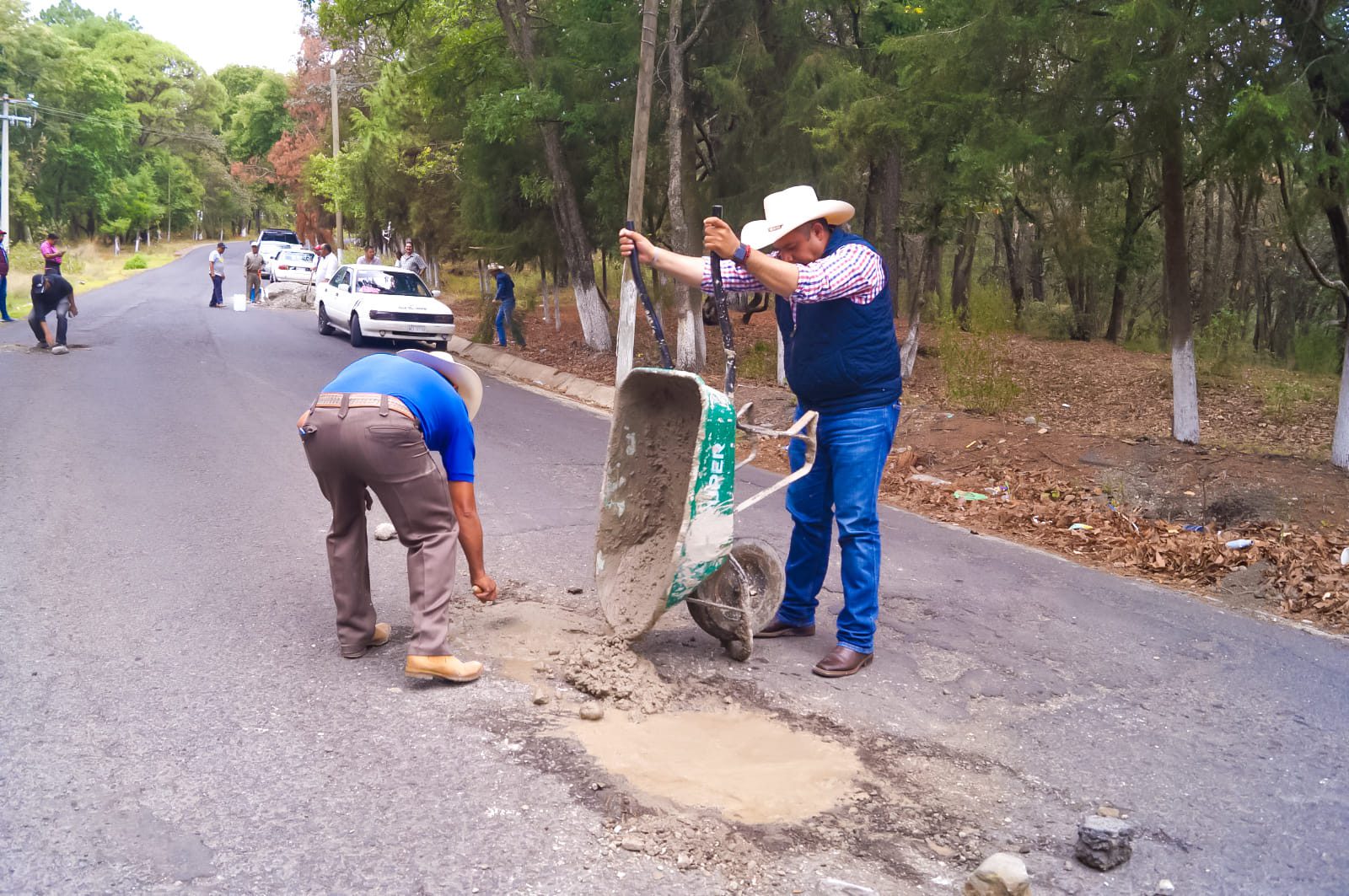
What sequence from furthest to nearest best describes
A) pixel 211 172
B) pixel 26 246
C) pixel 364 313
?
pixel 211 172 < pixel 26 246 < pixel 364 313

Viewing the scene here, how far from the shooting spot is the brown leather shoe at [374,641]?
15.5 feet

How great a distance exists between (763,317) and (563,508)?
63.8ft

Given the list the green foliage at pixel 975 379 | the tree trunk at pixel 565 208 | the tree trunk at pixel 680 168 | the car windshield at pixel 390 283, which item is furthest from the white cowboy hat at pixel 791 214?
the car windshield at pixel 390 283

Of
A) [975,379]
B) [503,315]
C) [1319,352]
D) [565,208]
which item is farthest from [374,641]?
[1319,352]

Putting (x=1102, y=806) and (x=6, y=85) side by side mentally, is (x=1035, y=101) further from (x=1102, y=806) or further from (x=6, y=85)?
(x=6, y=85)

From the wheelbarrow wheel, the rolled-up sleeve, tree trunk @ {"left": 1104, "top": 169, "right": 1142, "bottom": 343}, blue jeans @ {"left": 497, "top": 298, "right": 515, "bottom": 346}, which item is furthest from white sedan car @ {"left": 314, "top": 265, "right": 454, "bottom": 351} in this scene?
the rolled-up sleeve

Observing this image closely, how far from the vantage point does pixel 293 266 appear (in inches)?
1368

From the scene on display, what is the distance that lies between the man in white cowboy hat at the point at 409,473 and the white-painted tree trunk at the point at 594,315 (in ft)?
51.6

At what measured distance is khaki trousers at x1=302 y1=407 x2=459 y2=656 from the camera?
4242 millimetres

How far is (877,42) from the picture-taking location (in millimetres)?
15086

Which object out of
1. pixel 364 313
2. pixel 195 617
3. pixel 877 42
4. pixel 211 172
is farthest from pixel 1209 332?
pixel 211 172

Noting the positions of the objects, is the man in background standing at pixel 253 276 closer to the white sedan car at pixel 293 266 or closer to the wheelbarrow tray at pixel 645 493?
the white sedan car at pixel 293 266

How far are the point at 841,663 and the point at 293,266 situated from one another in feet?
110

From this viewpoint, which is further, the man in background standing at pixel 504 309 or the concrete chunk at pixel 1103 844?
the man in background standing at pixel 504 309
